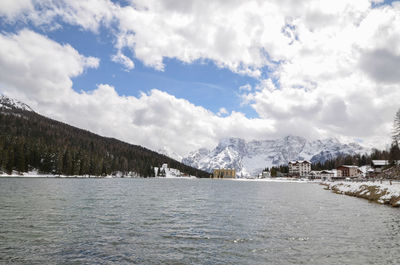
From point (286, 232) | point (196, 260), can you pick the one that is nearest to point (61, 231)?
point (196, 260)

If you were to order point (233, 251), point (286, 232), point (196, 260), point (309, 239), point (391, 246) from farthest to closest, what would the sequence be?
point (286, 232)
point (309, 239)
point (391, 246)
point (233, 251)
point (196, 260)

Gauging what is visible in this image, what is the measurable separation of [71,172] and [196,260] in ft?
588

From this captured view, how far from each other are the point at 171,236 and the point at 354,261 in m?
12.2

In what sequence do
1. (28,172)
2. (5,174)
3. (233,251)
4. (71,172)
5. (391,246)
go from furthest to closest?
(71,172), (28,172), (5,174), (391,246), (233,251)

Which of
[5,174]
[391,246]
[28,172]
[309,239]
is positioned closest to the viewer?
[391,246]

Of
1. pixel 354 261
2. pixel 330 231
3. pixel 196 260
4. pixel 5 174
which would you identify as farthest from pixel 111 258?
pixel 5 174

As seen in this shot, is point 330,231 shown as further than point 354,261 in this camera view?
Yes

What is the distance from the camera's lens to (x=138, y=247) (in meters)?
18.3

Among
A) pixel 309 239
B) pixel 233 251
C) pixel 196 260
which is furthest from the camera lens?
pixel 309 239

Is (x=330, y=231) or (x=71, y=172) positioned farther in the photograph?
(x=71, y=172)

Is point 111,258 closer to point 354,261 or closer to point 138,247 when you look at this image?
point 138,247

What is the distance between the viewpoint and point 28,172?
15838 centimetres

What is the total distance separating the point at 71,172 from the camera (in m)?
176

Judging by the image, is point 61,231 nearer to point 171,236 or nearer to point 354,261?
point 171,236
